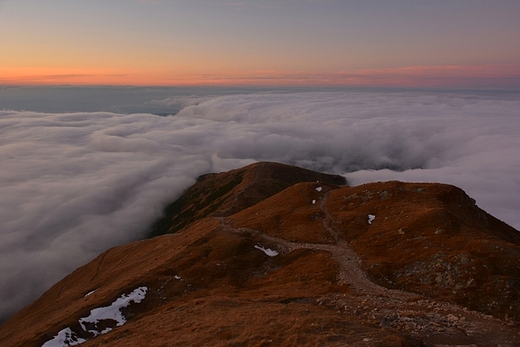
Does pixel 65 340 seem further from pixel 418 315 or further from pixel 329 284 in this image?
pixel 418 315

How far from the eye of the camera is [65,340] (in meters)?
46.1

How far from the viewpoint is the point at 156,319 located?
42.3 m

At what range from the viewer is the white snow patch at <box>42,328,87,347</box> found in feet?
149

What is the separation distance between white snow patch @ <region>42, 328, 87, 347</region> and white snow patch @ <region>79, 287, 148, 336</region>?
158 centimetres

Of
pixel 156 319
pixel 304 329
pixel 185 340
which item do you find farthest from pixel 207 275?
pixel 304 329

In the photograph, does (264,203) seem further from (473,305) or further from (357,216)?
(473,305)

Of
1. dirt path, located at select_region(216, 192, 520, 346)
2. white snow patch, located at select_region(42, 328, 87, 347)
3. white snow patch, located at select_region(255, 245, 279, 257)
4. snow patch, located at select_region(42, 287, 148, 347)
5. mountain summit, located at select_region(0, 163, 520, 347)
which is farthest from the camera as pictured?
white snow patch, located at select_region(255, 245, 279, 257)

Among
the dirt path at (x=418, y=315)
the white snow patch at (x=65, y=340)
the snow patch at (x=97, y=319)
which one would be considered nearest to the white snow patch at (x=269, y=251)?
the dirt path at (x=418, y=315)

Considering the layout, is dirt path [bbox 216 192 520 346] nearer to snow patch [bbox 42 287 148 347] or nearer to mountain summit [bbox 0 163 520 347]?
mountain summit [bbox 0 163 520 347]

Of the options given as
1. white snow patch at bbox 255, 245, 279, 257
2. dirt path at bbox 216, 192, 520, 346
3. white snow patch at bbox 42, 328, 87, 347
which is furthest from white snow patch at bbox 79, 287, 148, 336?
dirt path at bbox 216, 192, 520, 346

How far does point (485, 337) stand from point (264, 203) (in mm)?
74327

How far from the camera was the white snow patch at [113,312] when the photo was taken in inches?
1902

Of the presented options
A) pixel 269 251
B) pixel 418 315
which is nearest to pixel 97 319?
pixel 269 251

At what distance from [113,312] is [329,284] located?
33.3m
